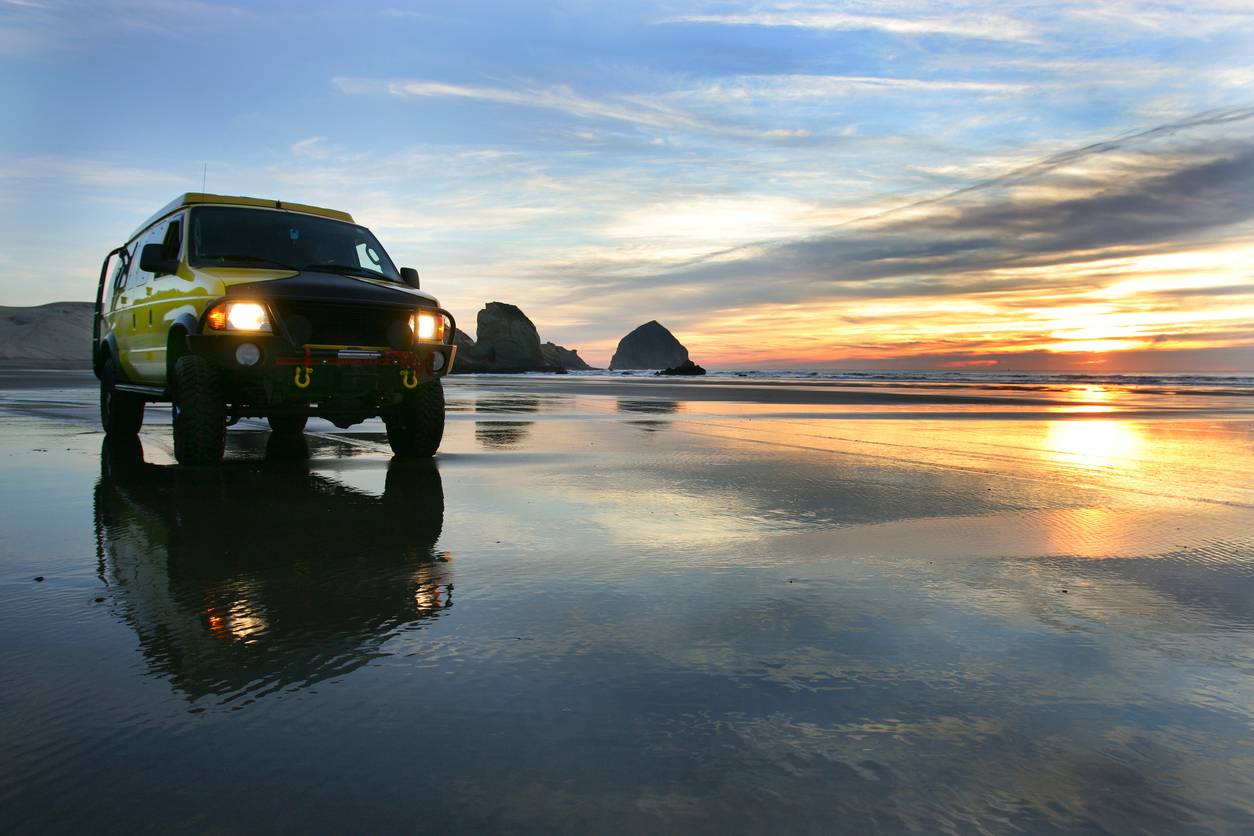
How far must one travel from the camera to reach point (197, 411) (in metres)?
6.73

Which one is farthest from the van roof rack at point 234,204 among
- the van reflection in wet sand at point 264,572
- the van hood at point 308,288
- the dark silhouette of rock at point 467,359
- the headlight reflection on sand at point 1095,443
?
the dark silhouette of rock at point 467,359

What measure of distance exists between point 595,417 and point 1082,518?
10003mm

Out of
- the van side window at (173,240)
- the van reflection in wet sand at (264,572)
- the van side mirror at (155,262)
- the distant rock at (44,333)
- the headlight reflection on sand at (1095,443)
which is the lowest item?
the van reflection in wet sand at (264,572)

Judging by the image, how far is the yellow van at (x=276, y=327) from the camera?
6637 millimetres

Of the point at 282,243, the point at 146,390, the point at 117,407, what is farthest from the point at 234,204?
the point at 117,407

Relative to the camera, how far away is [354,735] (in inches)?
83.4

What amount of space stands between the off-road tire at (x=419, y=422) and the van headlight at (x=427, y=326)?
458 mm

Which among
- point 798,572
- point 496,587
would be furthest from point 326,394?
point 798,572

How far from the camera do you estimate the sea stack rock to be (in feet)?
384

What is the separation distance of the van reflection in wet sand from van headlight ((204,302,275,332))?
1.20 meters

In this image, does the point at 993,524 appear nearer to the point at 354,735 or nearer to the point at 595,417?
the point at 354,735

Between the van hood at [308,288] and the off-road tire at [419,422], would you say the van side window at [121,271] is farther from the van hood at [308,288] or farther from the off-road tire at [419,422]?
the off-road tire at [419,422]

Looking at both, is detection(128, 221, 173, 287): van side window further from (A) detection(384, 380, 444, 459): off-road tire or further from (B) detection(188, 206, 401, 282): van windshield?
(A) detection(384, 380, 444, 459): off-road tire

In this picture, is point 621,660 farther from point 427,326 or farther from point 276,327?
point 427,326
